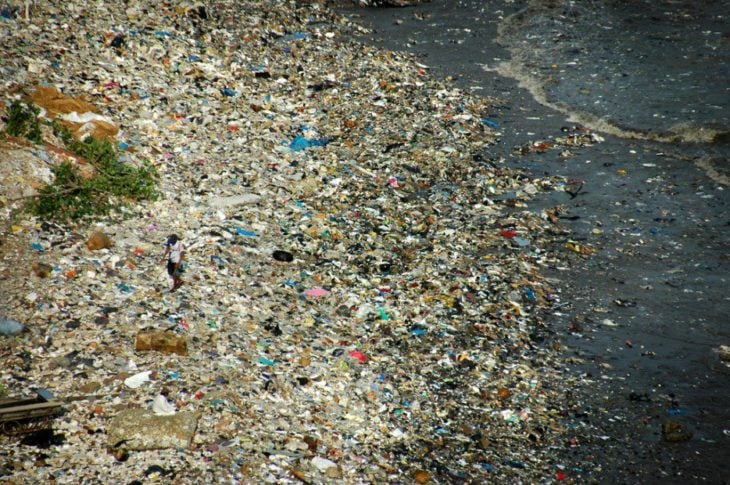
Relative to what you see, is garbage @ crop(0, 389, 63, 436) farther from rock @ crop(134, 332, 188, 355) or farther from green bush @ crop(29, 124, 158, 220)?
green bush @ crop(29, 124, 158, 220)

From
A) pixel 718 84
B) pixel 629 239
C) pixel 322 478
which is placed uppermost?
pixel 718 84

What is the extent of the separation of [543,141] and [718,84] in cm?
360

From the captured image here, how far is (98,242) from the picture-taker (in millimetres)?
5578

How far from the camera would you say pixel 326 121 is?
8.69 meters

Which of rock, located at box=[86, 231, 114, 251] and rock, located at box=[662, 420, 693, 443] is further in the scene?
rock, located at box=[86, 231, 114, 251]

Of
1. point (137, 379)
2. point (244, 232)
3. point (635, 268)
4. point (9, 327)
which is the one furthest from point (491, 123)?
point (9, 327)

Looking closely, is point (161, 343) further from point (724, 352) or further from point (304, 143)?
point (724, 352)

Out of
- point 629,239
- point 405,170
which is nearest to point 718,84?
point 629,239

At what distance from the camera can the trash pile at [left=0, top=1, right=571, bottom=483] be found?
4.19 metres

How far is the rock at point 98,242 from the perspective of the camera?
555 centimetres

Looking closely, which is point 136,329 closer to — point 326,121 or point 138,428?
point 138,428

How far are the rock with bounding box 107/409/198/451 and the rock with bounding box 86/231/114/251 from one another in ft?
6.33

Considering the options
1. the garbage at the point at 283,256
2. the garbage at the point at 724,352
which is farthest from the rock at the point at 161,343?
the garbage at the point at 724,352

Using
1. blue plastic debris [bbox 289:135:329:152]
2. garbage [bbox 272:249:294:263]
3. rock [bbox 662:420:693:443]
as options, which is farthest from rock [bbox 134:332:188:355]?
blue plastic debris [bbox 289:135:329:152]
